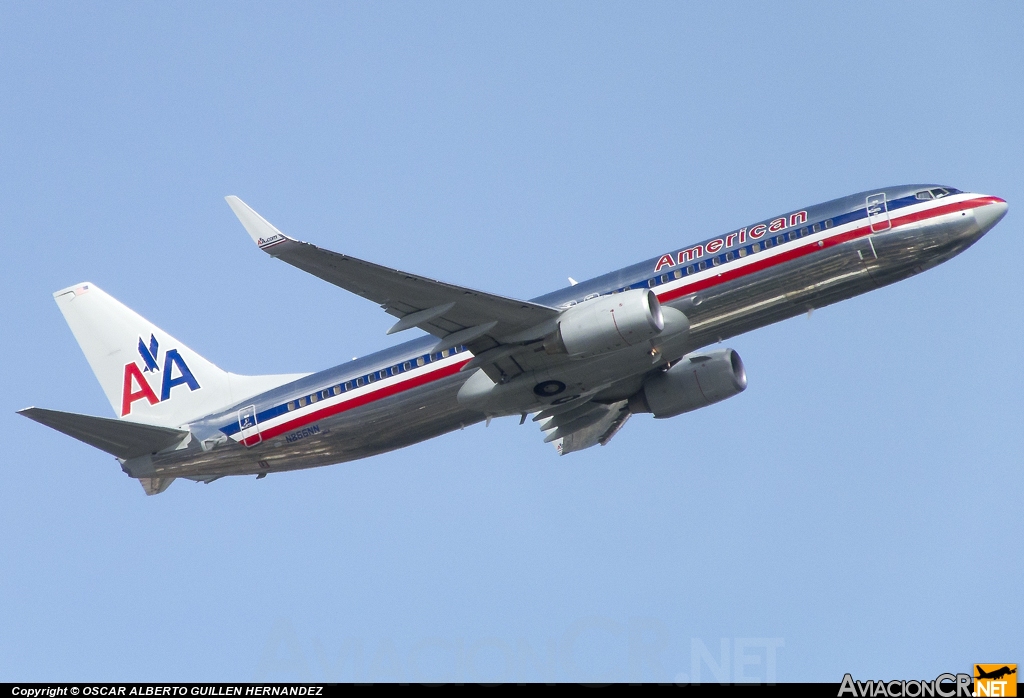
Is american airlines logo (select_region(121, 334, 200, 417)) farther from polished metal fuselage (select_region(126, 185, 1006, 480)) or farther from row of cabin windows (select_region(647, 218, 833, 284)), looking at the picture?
row of cabin windows (select_region(647, 218, 833, 284))

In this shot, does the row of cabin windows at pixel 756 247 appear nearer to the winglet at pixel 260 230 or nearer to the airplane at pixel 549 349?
the airplane at pixel 549 349

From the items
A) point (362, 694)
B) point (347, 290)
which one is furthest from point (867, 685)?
point (347, 290)

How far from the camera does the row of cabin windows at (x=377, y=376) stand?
4097 centimetres

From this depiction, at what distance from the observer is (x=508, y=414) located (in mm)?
40875

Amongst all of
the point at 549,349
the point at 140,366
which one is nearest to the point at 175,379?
the point at 140,366

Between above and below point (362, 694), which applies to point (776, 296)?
above

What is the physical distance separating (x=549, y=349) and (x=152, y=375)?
17.8 meters

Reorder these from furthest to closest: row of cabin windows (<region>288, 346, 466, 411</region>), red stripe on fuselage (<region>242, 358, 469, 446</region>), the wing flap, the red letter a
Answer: the red letter a → the wing flap → row of cabin windows (<region>288, 346, 466, 411</region>) → red stripe on fuselage (<region>242, 358, 469, 446</region>)

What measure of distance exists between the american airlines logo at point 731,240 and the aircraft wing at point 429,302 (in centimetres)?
412

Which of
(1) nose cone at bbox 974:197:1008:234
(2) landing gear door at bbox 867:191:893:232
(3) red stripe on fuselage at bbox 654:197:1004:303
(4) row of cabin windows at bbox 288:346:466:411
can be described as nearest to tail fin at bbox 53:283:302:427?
(4) row of cabin windows at bbox 288:346:466:411

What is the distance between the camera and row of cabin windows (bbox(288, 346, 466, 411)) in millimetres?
40969

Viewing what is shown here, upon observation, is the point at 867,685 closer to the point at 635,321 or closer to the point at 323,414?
the point at 635,321

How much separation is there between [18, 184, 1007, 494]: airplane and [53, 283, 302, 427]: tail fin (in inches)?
7.8

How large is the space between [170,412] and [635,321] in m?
19.9
